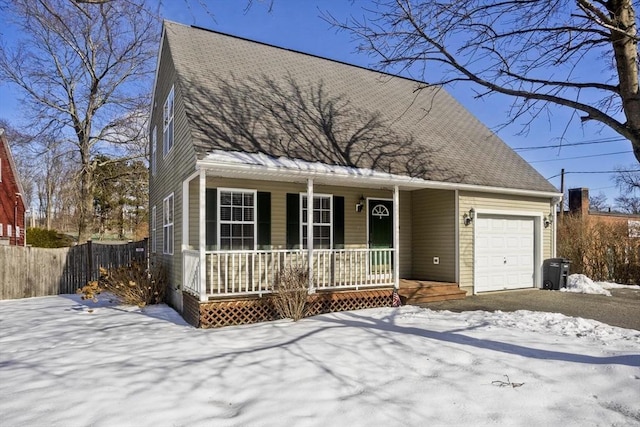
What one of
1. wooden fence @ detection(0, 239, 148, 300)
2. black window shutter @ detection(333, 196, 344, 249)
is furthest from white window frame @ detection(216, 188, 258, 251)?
wooden fence @ detection(0, 239, 148, 300)

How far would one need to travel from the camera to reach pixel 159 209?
13.2 meters

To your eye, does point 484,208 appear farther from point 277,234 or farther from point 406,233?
point 277,234

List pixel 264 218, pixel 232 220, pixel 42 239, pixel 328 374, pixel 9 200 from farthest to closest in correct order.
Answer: pixel 9 200
pixel 42 239
pixel 264 218
pixel 232 220
pixel 328 374

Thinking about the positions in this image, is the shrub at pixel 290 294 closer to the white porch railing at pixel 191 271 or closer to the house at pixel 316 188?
the house at pixel 316 188

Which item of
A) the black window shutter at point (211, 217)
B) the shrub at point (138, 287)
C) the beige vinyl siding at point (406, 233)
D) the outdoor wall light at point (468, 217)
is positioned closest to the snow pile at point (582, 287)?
the outdoor wall light at point (468, 217)

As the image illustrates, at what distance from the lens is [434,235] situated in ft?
37.9

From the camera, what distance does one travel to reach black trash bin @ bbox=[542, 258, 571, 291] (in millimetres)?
12094

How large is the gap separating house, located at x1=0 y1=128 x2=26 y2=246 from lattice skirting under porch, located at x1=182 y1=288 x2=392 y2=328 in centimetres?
1871

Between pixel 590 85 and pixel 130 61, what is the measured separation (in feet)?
72.9

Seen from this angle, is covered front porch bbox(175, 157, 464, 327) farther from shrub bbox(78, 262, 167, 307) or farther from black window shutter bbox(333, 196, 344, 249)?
shrub bbox(78, 262, 167, 307)

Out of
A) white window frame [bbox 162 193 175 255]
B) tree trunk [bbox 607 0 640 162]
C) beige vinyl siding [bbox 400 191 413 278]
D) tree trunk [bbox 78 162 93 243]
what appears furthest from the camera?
tree trunk [bbox 78 162 93 243]

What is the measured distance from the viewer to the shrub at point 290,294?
799 cm

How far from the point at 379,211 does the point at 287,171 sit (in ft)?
12.8

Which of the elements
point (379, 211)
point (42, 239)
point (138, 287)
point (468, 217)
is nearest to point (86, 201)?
point (42, 239)
